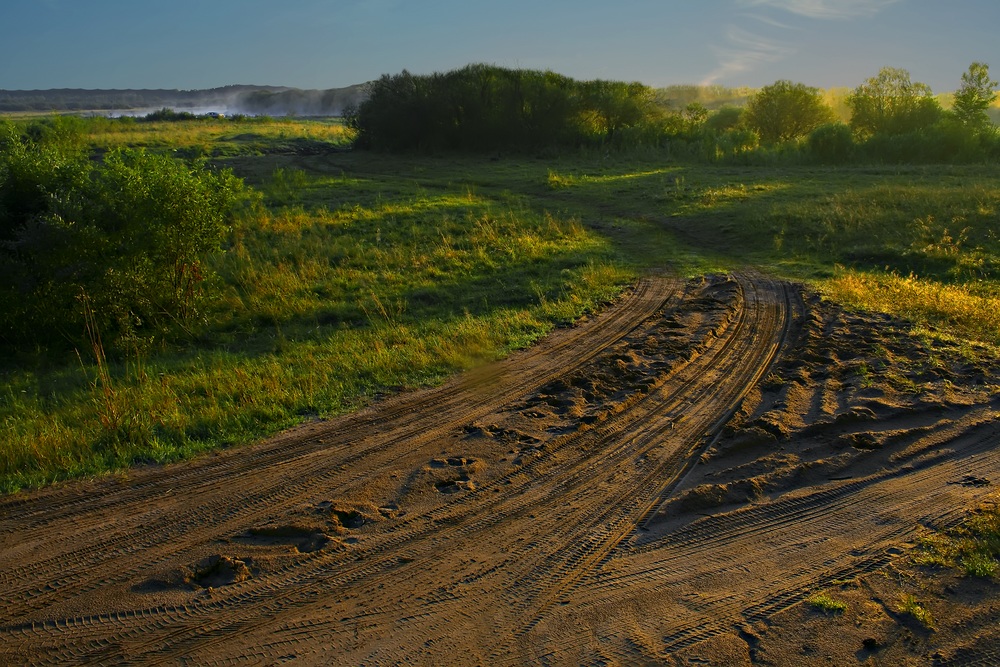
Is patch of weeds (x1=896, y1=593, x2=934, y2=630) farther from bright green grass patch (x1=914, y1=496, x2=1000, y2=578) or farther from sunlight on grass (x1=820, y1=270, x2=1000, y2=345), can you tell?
sunlight on grass (x1=820, y1=270, x2=1000, y2=345)

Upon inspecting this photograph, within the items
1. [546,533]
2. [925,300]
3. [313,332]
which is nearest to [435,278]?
[313,332]

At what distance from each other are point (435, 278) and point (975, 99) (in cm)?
3279

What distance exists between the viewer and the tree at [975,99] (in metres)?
32.8

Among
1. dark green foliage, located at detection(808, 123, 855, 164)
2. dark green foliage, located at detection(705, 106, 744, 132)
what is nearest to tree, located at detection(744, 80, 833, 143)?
dark green foliage, located at detection(705, 106, 744, 132)

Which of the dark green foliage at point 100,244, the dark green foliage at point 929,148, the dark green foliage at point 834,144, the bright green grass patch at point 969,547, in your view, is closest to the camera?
the bright green grass patch at point 969,547

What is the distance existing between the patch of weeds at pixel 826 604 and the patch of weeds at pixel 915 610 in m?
0.31

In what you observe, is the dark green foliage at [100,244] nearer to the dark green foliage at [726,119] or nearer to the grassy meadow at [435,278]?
the grassy meadow at [435,278]

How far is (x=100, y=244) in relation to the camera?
9.90m

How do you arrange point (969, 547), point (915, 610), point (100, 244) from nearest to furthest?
point (915, 610) < point (969, 547) < point (100, 244)

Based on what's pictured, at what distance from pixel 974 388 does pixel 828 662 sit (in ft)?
15.5

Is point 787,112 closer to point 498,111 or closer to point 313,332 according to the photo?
point 498,111

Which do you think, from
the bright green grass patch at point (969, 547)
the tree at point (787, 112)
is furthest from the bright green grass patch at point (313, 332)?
the tree at point (787, 112)

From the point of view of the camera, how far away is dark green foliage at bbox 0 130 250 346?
Result: 378 inches

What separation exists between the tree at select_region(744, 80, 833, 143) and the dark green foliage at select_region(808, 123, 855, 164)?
26.6 feet
